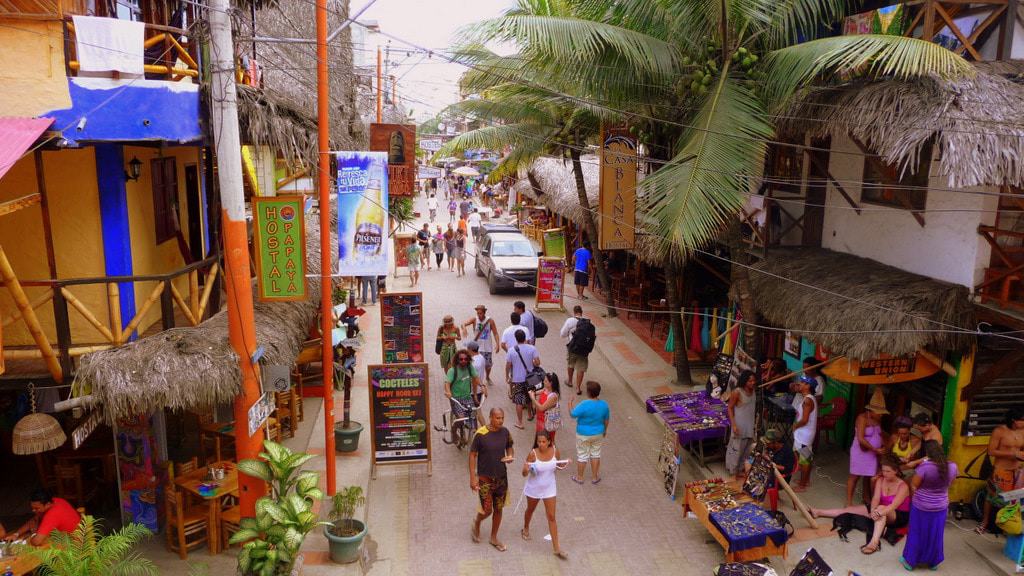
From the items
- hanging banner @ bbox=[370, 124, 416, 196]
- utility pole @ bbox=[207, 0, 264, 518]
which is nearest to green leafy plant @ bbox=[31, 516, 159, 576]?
utility pole @ bbox=[207, 0, 264, 518]

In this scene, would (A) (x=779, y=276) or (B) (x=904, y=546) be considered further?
(A) (x=779, y=276)

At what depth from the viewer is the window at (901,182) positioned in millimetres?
9953

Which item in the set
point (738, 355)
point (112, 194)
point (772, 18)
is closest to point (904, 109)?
point (772, 18)

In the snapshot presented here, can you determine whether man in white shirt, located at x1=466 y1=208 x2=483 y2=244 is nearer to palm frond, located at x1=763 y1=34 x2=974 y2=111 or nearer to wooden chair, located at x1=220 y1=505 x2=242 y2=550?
palm frond, located at x1=763 y1=34 x2=974 y2=111

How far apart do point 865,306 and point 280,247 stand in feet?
23.7

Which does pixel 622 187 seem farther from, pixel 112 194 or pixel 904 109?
pixel 112 194

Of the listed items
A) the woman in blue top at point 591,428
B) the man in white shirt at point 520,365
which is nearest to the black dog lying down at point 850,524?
the woman in blue top at point 591,428

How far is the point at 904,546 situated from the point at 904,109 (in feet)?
16.7

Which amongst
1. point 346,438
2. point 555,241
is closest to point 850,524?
point 346,438

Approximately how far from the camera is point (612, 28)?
10.7 metres

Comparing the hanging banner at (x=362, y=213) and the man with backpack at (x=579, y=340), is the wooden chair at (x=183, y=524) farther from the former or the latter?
the man with backpack at (x=579, y=340)

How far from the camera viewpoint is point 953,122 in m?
8.23

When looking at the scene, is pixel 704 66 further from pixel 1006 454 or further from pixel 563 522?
pixel 563 522

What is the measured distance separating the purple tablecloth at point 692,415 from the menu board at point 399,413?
3529 mm
